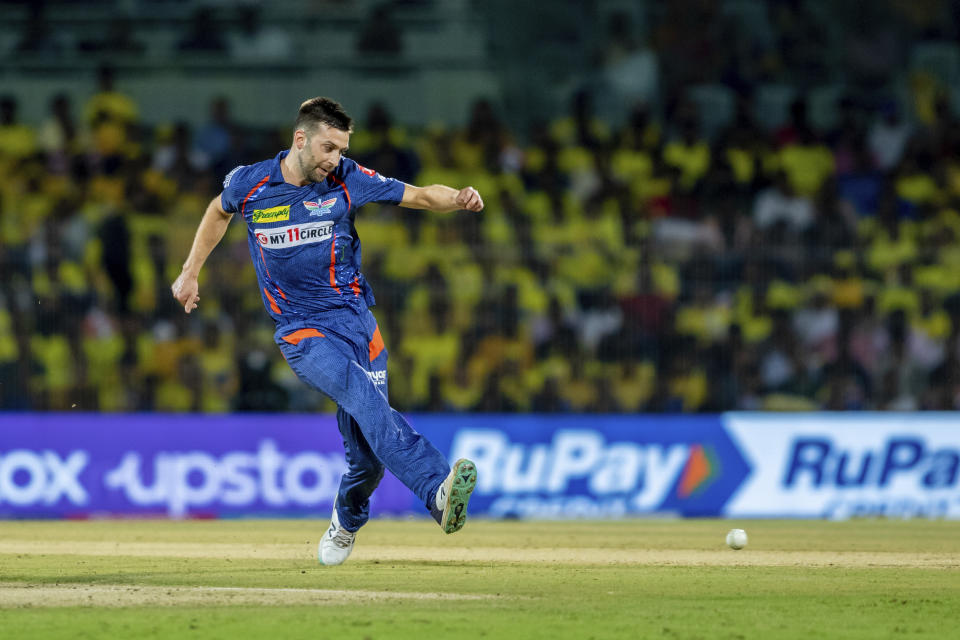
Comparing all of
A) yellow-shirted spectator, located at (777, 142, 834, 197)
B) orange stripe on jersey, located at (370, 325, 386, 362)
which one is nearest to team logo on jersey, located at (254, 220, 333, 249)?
orange stripe on jersey, located at (370, 325, 386, 362)

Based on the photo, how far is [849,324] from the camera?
51.9 ft

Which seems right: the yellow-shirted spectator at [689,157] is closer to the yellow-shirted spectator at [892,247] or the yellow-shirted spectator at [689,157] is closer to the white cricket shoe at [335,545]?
the yellow-shirted spectator at [892,247]

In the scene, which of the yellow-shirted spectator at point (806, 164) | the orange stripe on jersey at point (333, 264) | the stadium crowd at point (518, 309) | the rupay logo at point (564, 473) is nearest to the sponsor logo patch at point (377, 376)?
the orange stripe on jersey at point (333, 264)

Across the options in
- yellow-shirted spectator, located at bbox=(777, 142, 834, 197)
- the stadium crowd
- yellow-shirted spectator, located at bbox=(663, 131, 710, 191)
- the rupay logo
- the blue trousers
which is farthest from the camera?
yellow-shirted spectator, located at bbox=(777, 142, 834, 197)

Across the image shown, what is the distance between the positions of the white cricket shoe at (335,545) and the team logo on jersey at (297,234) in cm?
177

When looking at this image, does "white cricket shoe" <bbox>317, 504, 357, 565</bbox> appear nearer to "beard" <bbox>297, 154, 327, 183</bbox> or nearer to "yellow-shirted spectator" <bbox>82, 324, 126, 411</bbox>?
"beard" <bbox>297, 154, 327, 183</bbox>

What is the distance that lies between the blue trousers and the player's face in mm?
808

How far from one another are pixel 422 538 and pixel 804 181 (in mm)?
9337

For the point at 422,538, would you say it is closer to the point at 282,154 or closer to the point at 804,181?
the point at 282,154

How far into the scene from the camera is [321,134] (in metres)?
7.81

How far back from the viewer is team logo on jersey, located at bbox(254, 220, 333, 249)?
8000mm

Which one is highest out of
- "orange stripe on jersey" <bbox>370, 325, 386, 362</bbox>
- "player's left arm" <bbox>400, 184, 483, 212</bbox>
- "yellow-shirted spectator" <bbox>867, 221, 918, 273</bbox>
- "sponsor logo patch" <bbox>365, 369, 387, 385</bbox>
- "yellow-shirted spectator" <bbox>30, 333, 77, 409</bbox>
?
"player's left arm" <bbox>400, 184, 483, 212</bbox>

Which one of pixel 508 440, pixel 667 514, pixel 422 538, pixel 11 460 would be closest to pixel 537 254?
pixel 508 440

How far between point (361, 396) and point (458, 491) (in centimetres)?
79
